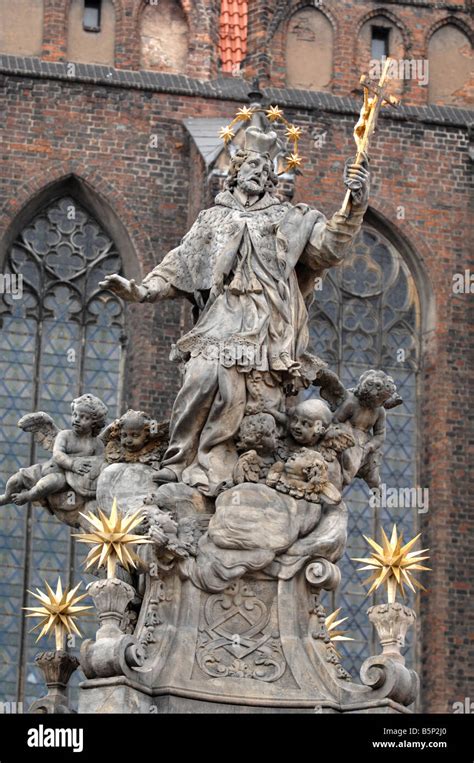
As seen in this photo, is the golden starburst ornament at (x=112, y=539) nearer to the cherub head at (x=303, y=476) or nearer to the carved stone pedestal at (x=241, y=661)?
the carved stone pedestal at (x=241, y=661)

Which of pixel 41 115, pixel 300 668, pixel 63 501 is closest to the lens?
pixel 300 668

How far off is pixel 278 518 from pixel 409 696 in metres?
1.15

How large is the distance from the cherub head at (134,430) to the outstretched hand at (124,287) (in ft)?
2.10

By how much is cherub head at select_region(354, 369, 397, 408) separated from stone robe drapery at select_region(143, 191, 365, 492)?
31cm

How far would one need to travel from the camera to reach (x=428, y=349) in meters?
27.7

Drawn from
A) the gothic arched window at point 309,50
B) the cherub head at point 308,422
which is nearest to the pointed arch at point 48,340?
the gothic arched window at point 309,50

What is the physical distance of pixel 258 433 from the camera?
41.2 feet

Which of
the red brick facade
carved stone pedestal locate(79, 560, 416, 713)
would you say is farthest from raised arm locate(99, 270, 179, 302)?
the red brick facade

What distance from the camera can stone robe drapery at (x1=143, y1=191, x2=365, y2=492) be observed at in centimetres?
1263

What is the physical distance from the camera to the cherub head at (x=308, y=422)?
1266 centimetres

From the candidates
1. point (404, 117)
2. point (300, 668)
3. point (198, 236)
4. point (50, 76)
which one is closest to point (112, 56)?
point (50, 76)

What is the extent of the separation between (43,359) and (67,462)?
13.4 metres

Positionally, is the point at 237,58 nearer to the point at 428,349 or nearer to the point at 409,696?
the point at 428,349
